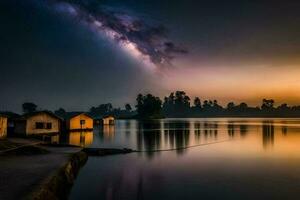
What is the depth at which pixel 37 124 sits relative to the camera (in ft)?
197

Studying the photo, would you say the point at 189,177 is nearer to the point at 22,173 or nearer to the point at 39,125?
the point at 22,173

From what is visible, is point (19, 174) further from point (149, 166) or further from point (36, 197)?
point (149, 166)

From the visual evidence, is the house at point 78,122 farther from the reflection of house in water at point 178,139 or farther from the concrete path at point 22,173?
the concrete path at point 22,173

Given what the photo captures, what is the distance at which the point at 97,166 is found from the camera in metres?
31.5

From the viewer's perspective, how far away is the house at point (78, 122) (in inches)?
2921

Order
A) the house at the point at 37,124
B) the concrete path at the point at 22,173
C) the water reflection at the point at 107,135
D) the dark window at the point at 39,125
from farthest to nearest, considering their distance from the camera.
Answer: the water reflection at the point at 107,135, the dark window at the point at 39,125, the house at the point at 37,124, the concrete path at the point at 22,173

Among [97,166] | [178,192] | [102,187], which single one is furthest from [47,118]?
[178,192]

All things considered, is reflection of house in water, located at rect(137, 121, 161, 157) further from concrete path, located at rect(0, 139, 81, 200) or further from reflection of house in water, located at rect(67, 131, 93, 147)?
concrete path, located at rect(0, 139, 81, 200)

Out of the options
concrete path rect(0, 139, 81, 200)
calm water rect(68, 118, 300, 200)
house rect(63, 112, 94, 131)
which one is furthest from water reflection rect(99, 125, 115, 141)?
concrete path rect(0, 139, 81, 200)

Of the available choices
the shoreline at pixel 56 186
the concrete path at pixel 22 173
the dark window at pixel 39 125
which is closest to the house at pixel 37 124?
the dark window at pixel 39 125

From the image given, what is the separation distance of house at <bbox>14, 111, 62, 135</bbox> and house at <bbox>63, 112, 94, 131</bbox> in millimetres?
7060

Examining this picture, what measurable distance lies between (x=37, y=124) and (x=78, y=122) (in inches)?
728

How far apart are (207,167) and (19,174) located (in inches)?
798

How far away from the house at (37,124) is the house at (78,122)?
706cm
